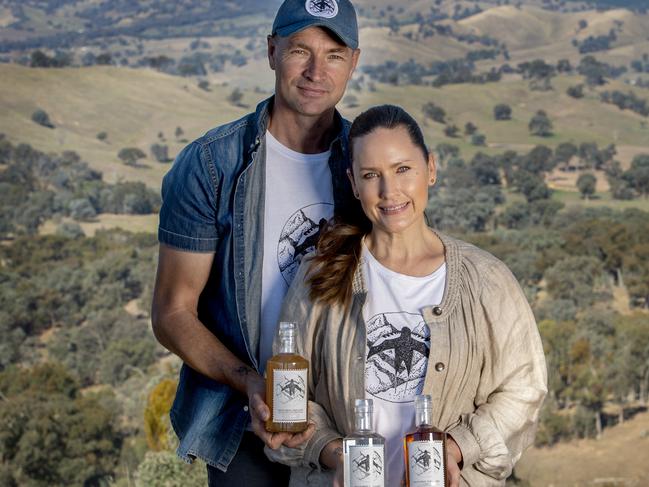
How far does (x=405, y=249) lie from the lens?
204 cm

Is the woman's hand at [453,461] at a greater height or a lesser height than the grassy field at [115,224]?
greater

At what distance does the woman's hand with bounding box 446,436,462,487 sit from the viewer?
1852 millimetres

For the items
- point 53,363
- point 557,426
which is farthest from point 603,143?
point 53,363

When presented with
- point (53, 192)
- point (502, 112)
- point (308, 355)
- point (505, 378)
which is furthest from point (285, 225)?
point (502, 112)

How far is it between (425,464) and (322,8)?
92 centimetres

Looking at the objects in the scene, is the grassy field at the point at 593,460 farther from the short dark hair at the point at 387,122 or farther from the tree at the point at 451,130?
the short dark hair at the point at 387,122

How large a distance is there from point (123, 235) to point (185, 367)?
51.2 feet

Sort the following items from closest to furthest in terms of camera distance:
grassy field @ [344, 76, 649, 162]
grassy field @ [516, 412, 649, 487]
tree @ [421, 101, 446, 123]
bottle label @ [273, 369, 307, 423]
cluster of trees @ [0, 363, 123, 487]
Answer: bottle label @ [273, 369, 307, 423] → grassy field @ [516, 412, 649, 487] → cluster of trees @ [0, 363, 123, 487] → grassy field @ [344, 76, 649, 162] → tree @ [421, 101, 446, 123]

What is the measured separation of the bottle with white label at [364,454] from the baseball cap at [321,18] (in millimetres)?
759

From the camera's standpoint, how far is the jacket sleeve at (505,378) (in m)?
1.96

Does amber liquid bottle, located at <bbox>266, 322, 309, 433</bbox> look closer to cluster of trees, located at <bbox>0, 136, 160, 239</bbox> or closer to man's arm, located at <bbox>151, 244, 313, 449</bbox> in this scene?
man's arm, located at <bbox>151, 244, 313, 449</bbox>

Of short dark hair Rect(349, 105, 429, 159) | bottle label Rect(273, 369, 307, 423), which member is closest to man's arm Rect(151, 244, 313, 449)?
bottle label Rect(273, 369, 307, 423)

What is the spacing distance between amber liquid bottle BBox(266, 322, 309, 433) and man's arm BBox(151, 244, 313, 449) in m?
0.22

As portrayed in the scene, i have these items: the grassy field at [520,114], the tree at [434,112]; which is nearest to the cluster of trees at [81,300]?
the grassy field at [520,114]
